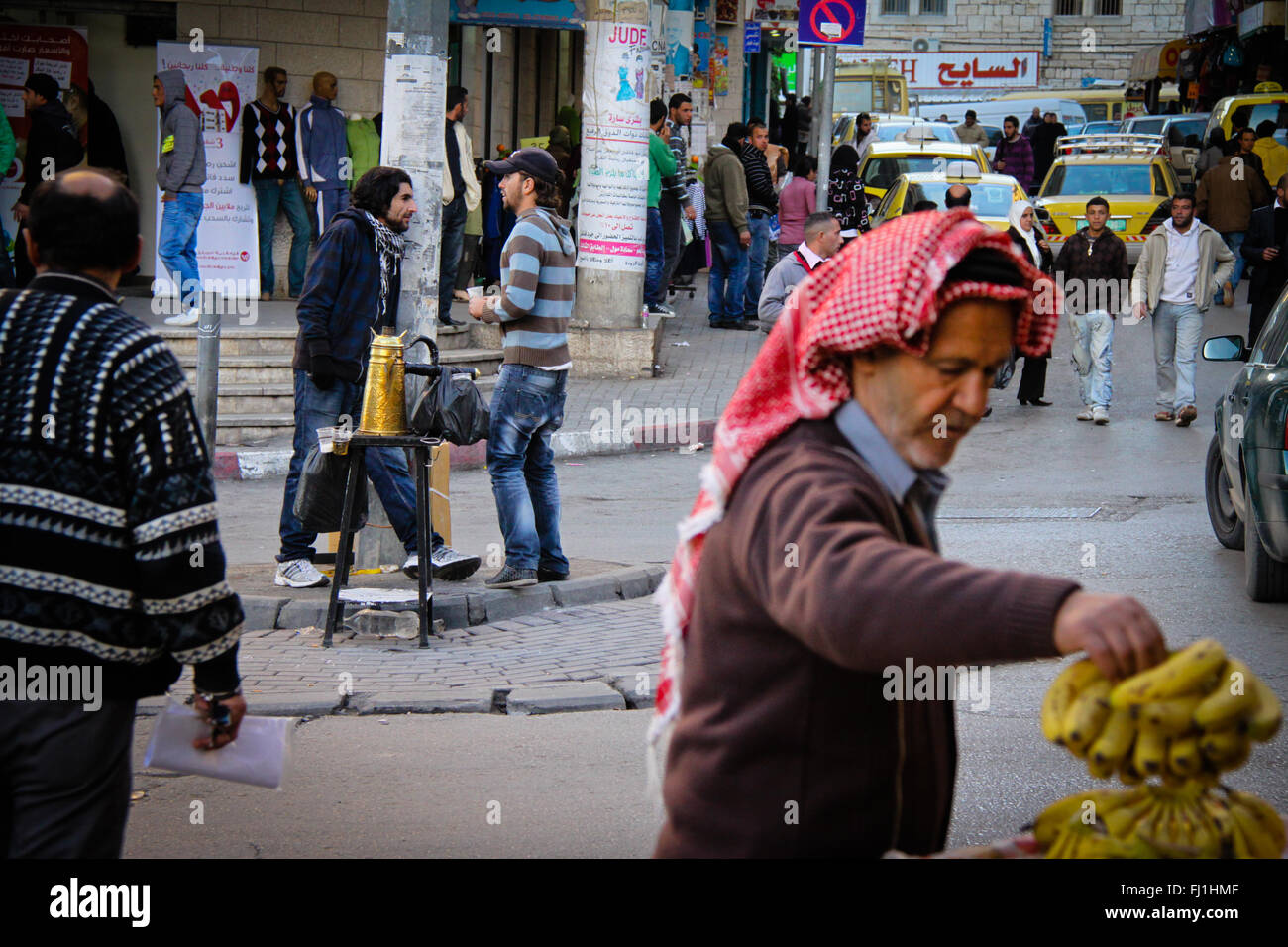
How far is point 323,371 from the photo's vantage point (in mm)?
7676

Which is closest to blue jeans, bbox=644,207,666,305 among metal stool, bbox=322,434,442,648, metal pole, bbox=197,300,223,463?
metal pole, bbox=197,300,223,463

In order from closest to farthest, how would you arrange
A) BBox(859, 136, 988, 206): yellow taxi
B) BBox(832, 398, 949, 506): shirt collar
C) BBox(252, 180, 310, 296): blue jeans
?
BBox(832, 398, 949, 506): shirt collar, BBox(252, 180, 310, 296): blue jeans, BBox(859, 136, 988, 206): yellow taxi

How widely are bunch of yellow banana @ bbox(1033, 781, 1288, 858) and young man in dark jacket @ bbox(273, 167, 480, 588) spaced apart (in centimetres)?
589

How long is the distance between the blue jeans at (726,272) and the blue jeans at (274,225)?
4644 mm

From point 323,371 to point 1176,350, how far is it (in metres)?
9.02

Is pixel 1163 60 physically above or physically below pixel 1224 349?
above

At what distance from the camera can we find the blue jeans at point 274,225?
15281 millimetres

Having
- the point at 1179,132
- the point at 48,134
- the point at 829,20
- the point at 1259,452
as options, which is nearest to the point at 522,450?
the point at 1259,452

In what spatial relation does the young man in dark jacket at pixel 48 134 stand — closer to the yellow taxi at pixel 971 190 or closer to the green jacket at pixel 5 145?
the green jacket at pixel 5 145

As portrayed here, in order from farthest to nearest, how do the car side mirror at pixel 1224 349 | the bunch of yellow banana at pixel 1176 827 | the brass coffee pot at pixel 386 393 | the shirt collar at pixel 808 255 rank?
the shirt collar at pixel 808 255 → the car side mirror at pixel 1224 349 → the brass coffee pot at pixel 386 393 → the bunch of yellow banana at pixel 1176 827

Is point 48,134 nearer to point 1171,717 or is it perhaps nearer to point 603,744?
point 603,744

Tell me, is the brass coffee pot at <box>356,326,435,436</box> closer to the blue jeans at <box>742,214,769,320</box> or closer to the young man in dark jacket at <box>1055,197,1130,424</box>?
the young man in dark jacket at <box>1055,197,1130,424</box>

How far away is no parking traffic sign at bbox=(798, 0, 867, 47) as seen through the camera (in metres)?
15.1

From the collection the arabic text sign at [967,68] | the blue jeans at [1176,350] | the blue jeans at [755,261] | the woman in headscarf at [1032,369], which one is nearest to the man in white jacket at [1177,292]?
the blue jeans at [1176,350]
